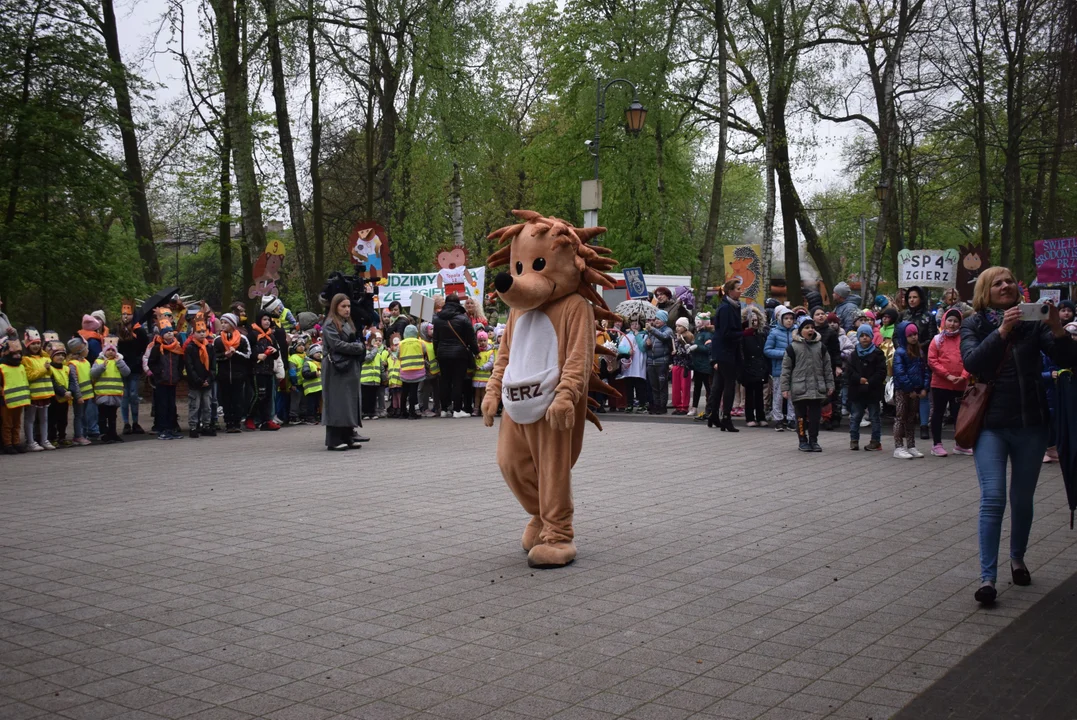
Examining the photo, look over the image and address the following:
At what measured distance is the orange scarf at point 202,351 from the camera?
1620 cm

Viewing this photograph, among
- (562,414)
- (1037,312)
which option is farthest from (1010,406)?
(562,414)

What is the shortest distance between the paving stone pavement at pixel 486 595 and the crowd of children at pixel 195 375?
153 inches

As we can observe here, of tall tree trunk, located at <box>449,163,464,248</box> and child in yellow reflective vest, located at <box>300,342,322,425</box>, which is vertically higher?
tall tree trunk, located at <box>449,163,464,248</box>

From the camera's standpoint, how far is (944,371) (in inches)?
496

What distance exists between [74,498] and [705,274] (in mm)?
23170

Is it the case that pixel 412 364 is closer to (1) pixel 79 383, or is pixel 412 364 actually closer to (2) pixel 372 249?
(1) pixel 79 383

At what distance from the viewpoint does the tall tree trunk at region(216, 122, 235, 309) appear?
86.8 feet

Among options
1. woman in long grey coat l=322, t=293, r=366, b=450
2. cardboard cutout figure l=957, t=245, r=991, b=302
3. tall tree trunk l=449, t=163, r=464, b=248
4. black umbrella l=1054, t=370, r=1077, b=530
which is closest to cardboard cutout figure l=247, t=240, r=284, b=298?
tall tree trunk l=449, t=163, r=464, b=248

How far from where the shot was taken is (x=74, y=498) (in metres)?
10.4

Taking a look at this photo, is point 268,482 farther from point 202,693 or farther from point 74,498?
point 202,693

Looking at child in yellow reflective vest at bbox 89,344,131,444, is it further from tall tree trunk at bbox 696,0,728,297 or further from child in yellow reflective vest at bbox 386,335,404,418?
tall tree trunk at bbox 696,0,728,297

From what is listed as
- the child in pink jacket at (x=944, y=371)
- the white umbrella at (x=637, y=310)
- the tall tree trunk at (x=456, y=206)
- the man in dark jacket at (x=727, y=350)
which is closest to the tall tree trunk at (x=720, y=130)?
the tall tree trunk at (x=456, y=206)

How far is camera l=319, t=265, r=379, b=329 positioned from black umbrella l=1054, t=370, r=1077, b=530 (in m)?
10.3

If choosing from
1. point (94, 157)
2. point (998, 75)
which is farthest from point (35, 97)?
point (998, 75)
